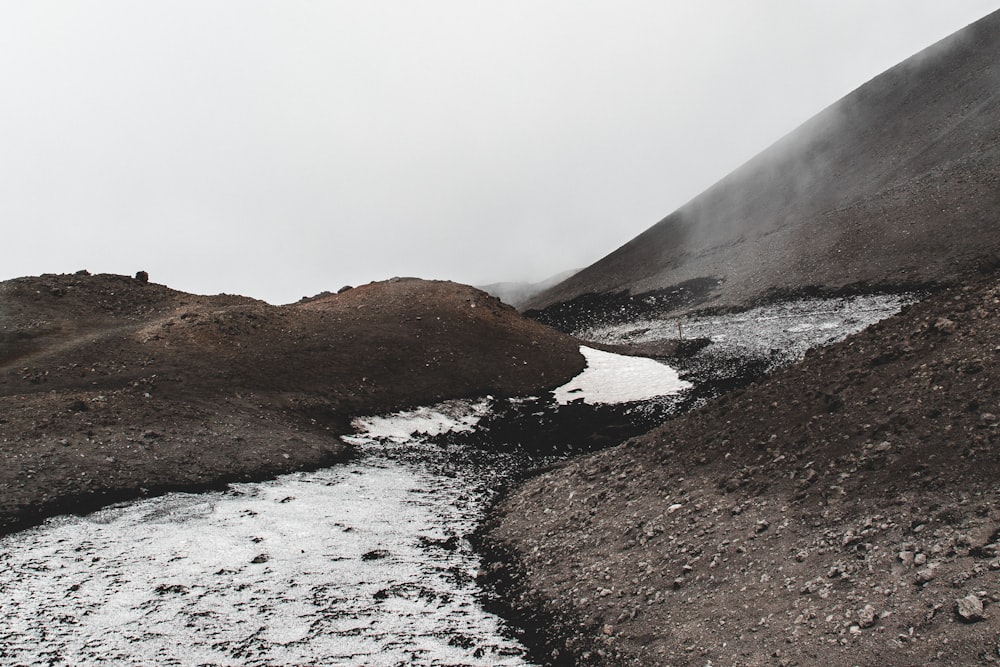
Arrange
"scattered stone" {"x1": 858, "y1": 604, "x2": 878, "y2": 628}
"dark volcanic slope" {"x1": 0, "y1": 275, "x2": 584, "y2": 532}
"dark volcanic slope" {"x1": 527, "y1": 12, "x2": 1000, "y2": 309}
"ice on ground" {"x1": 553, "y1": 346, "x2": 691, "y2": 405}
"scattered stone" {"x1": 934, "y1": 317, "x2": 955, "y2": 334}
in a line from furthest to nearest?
"dark volcanic slope" {"x1": 527, "y1": 12, "x2": 1000, "y2": 309} < "ice on ground" {"x1": 553, "y1": 346, "x2": 691, "y2": 405} < "dark volcanic slope" {"x1": 0, "y1": 275, "x2": 584, "y2": 532} < "scattered stone" {"x1": 934, "y1": 317, "x2": 955, "y2": 334} < "scattered stone" {"x1": 858, "y1": 604, "x2": 878, "y2": 628}

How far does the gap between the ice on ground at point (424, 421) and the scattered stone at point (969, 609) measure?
25.9m

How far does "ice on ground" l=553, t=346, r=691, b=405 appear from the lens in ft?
133

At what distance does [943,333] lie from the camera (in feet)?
50.4

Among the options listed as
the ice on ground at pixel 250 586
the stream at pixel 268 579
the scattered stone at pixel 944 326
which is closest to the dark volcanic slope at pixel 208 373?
the stream at pixel 268 579

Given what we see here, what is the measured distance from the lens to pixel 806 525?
12.1 m

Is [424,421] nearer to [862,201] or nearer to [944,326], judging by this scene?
[944,326]

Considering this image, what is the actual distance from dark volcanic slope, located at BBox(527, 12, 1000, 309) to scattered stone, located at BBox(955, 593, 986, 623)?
6254 centimetres

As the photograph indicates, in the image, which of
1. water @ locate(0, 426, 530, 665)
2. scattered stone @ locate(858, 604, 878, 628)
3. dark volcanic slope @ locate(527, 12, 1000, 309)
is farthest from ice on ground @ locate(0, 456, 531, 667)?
dark volcanic slope @ locate(527, 12, 1000, 309)

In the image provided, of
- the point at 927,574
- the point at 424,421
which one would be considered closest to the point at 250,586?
the point at 927,574

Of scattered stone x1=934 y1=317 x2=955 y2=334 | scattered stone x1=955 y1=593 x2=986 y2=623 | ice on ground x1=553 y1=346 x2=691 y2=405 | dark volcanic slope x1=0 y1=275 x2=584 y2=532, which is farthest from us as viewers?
ice on ground x1=553 y1=346 x2=691 y2=405

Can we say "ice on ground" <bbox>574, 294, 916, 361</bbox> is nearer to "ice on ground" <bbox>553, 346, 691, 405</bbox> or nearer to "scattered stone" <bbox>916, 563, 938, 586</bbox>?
"ice on ground" <bbox>553, 346, 691, 405</bbox>

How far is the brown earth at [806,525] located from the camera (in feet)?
29.6

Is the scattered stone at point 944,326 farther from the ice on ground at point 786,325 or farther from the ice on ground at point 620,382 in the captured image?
the ice on ground at point 786,325

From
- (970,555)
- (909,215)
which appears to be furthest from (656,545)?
(909,215)
